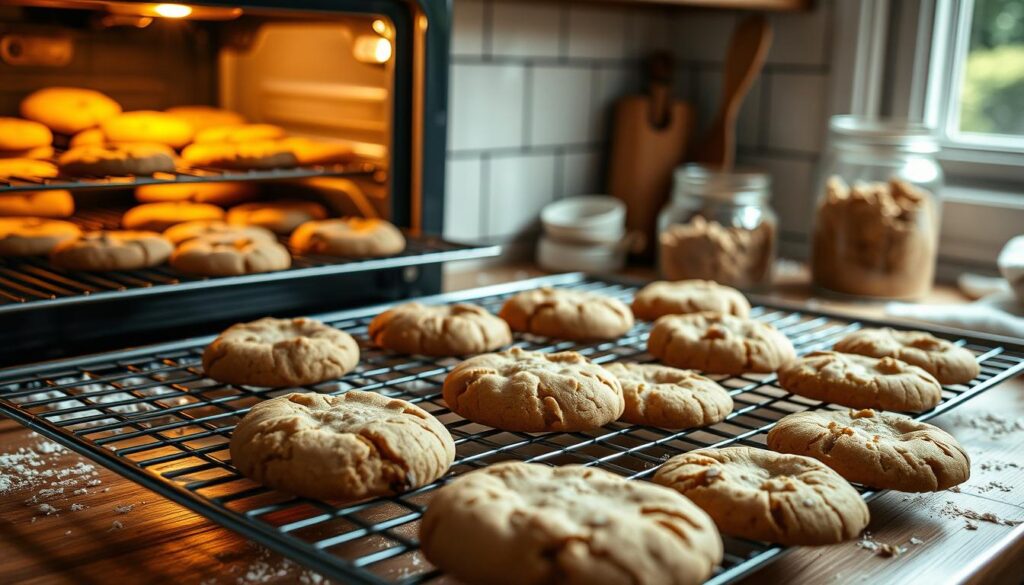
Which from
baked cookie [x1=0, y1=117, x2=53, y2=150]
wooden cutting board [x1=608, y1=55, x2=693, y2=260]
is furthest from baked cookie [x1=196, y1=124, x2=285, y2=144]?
wooden cutting board [x1=608, y1=55, x2=693, y2=260]

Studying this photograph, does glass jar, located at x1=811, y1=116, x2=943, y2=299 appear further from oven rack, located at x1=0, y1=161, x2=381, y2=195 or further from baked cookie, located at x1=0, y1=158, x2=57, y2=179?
baked cookie, located at x1=0, y1=158, x2=57, y2=179

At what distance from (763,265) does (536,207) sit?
0.49 m

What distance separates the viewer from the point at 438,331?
121 centimetres

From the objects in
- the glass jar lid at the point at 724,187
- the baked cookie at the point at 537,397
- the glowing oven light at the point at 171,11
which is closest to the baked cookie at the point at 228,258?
the glowing oven light at the point at 171,11

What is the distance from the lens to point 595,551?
631 millimetres

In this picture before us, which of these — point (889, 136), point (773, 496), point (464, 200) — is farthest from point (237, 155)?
point (889, 136)

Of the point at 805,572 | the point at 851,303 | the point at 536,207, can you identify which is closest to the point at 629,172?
the point at 536,207

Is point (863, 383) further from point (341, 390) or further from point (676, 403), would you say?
point (341, 390)

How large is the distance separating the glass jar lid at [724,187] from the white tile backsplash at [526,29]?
0.38 metres

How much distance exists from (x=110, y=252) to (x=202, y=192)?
302 millimetres

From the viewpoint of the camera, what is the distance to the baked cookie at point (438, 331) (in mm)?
1201

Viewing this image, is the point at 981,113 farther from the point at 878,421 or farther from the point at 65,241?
the point at 65,241

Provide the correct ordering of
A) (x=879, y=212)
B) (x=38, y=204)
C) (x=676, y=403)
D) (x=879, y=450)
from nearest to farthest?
(x=879, y=450) < (x=676, y=403) < (x=38, y=204) < (x=879, y=212)

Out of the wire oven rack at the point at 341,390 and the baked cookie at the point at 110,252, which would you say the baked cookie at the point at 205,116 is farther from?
the wire oven rack at the point at 341,390
